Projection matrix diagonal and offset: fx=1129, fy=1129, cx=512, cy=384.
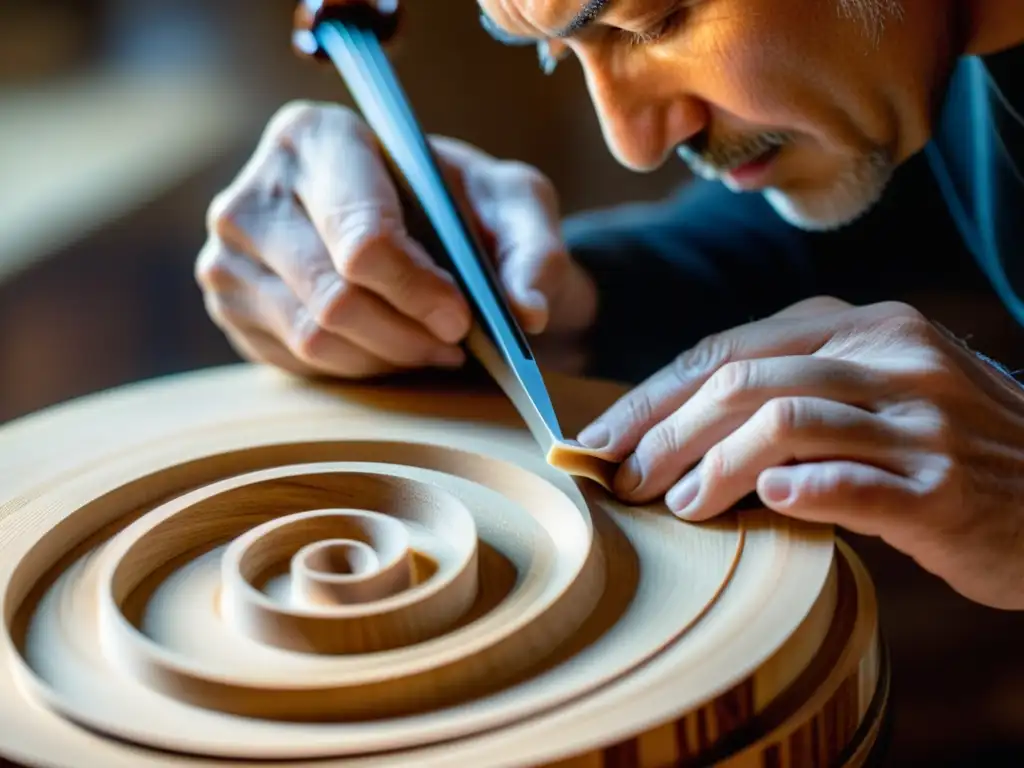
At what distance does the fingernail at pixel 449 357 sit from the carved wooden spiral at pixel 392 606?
2.1 inches

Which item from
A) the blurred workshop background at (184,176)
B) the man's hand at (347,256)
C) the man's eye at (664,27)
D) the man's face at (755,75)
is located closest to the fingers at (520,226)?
the man's hand at (347,256)

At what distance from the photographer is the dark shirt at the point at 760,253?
127cm

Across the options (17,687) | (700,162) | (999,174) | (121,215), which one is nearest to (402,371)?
(700,162)

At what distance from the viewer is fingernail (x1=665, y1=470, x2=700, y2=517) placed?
71cm

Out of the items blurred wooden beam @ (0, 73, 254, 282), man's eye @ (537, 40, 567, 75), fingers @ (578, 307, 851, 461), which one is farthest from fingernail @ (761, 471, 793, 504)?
blurred wooden beam @ (0, 73, 254, 282)

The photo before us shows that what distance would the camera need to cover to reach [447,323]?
89 cm

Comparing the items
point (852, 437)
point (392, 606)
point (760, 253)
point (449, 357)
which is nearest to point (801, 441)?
point (852, 437)

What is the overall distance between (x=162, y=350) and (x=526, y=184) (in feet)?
4.02

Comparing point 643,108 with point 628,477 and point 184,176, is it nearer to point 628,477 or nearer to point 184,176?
point 628,477

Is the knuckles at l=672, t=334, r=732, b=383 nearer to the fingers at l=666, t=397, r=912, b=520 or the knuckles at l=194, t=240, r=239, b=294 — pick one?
the fingers at l=666, t=397, r=912, b=520

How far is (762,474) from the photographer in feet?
2.22

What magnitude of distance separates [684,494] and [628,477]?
4cm

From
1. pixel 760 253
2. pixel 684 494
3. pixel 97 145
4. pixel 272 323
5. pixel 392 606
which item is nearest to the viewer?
pixel 392 606

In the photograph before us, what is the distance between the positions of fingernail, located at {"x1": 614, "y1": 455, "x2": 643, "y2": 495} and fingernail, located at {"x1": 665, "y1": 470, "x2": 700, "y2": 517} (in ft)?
0.08
